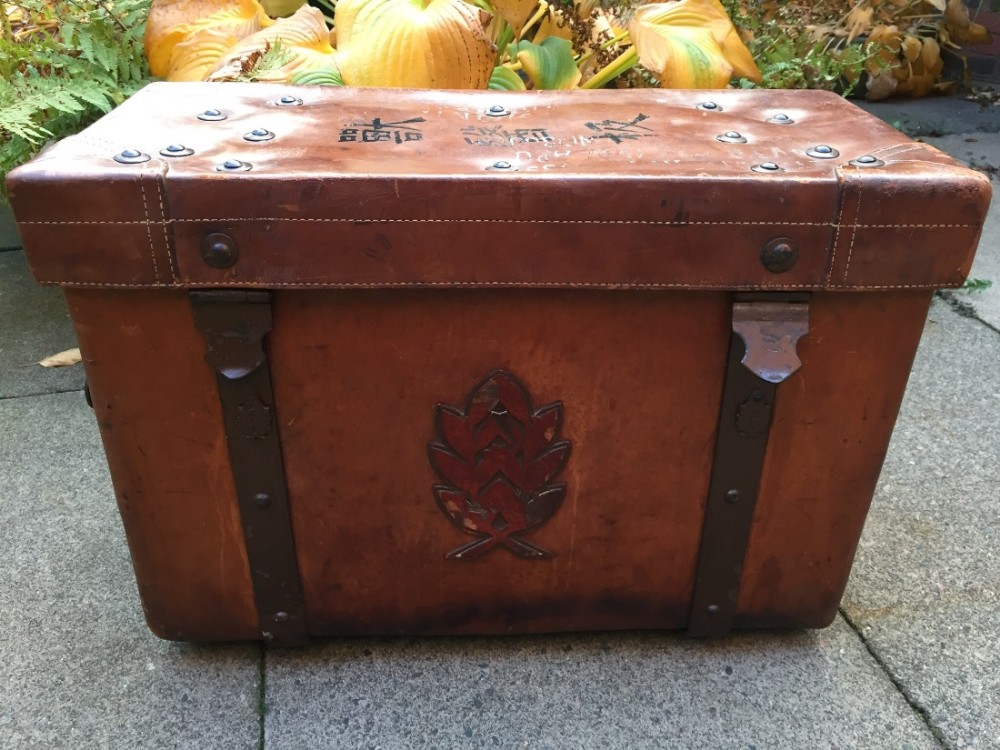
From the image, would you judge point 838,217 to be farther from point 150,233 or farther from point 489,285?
point 150,233

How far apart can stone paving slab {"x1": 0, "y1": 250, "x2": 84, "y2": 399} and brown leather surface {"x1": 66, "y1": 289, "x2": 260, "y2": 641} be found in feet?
3.28

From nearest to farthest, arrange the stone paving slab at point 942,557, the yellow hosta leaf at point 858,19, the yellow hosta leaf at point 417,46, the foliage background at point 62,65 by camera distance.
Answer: the stone paving slab at point 942,557 → the yellow hosta leaf at point 417,46 → the foliage background at point 62,65 → the yellow hosta leaf at point 858,19

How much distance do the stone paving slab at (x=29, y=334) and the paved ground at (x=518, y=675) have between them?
1.77 feet

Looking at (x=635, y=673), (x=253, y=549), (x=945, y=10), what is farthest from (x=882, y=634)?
(x=945, y=10)

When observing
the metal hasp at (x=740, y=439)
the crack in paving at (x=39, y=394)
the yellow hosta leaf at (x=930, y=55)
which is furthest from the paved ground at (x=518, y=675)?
the yellow hosta leaf at (x=930, y=55)

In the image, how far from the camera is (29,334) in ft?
7.02

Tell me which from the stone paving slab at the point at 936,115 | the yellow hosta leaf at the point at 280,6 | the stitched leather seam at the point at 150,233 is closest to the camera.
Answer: the stitched leather seam at the point at 150,233

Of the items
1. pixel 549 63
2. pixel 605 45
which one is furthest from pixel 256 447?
pixel 605 45

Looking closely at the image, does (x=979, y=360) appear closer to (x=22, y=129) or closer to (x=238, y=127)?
(x=238, y=127)

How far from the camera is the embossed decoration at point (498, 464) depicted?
1.01 m

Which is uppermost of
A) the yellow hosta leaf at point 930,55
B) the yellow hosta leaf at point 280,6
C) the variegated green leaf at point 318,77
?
the yellow hosta leaf at point 280,6

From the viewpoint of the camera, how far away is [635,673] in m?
1.15

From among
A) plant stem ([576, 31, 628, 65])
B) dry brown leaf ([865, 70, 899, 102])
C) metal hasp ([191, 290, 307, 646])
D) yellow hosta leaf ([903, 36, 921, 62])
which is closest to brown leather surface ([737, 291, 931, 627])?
metal hasp ([191, 290, 307, 646])

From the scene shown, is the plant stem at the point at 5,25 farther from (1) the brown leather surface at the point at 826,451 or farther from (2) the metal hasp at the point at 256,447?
(1) the brown leather surface at the point at 826,451
